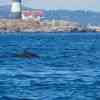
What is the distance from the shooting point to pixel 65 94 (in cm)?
3203

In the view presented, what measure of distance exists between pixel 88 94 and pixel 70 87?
9.19 feet

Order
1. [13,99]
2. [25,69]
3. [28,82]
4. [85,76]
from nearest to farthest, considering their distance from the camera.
Answer: [13,99] < [28,82] < [85,76] < [25,69]

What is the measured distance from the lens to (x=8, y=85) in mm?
35562

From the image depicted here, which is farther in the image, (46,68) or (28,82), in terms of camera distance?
(46,68)

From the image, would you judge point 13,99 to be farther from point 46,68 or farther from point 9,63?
point 9,63

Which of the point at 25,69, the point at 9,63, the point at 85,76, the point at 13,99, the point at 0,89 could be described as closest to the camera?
the point at 13,99

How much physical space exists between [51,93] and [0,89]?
3.04 m

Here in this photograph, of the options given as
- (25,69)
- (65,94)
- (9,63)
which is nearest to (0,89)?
(65,94)

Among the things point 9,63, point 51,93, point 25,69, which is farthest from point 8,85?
point 9,63

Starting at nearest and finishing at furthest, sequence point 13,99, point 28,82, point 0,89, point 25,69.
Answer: point 13,99, point 0,89, point 28,82, point 25,69

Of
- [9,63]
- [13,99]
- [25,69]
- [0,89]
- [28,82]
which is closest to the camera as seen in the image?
[13,99]

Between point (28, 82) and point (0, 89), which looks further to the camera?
point (28, 82)

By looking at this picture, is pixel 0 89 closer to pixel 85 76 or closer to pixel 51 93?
pixel 51 93

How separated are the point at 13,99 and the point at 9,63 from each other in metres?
21.3
